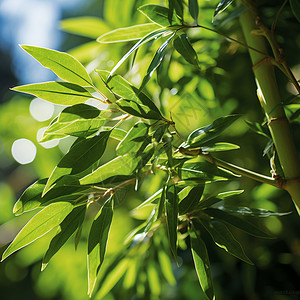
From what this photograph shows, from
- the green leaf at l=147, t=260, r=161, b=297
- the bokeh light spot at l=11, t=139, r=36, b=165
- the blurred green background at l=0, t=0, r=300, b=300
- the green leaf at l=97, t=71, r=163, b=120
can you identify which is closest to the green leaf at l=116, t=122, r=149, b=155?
the green leaf at l=97, t=71, r=163, b=120

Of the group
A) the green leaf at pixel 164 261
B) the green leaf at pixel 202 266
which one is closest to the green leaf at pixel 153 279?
the green leaf at pixel 164 261

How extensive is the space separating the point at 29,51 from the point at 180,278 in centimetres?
52

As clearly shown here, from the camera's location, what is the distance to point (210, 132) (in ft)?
0.95

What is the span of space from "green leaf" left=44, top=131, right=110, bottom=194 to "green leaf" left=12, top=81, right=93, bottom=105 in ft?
0.11

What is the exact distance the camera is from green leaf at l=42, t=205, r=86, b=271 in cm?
29

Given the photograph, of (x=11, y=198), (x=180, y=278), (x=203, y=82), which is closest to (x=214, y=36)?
(x=203, y=82)

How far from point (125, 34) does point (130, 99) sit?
0.07m

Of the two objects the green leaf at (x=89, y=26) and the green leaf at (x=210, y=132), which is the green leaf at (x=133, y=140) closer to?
the green leaf at (x=210, y=132)

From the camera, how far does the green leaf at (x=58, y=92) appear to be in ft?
0.90

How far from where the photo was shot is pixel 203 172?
0.29m

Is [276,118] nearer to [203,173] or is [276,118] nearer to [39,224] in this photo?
[203,173]

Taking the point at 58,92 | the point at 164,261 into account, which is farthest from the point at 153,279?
the point at 58,92

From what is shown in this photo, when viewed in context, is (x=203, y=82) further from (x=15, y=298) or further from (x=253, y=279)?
(x=15, y=298)

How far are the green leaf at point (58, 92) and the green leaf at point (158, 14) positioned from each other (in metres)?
0.08
